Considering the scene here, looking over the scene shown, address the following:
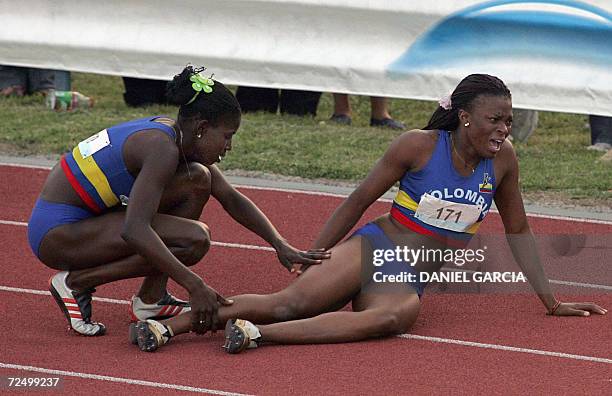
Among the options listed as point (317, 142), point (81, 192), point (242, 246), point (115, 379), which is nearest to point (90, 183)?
point (81, 192)

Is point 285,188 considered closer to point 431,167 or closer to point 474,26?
point 474,26

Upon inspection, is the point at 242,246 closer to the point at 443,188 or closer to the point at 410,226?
the point at 410,226

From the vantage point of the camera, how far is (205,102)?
4.86m

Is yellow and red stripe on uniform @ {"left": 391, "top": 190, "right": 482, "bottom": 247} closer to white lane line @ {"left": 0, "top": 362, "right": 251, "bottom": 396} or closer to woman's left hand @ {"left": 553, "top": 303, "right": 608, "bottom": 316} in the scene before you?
woman's left hand @ {"left": 553, "top": 303, "right": 608, "bottom": 316}

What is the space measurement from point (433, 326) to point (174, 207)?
1258 millimetres

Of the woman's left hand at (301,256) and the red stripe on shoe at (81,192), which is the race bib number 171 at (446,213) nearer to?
the woman's left hand at (301,256)

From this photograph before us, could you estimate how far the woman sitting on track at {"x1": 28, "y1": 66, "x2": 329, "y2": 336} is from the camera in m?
4.76

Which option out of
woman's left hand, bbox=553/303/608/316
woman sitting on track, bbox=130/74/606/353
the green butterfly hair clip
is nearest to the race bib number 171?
→ woman sitting on track, bbox=130/74/606/353

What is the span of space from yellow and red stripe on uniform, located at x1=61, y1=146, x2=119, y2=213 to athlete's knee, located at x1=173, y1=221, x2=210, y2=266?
1.12ft

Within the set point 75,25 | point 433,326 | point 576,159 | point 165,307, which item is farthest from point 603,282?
point 75,25

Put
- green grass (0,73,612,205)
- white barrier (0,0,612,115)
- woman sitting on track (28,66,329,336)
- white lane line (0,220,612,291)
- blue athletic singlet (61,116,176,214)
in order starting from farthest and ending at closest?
1. white barrier (0,0,612,115)
2. green grass (0,73,612,205)
3. white lane line (0,220,612,291)
4. blue athletic singlet (61,116,176,214)
5. woman sitting on track (28,66,329,336)

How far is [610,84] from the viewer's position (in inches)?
342

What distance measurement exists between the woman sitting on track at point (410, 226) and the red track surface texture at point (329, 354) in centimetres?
10

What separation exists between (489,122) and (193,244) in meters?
1.34
